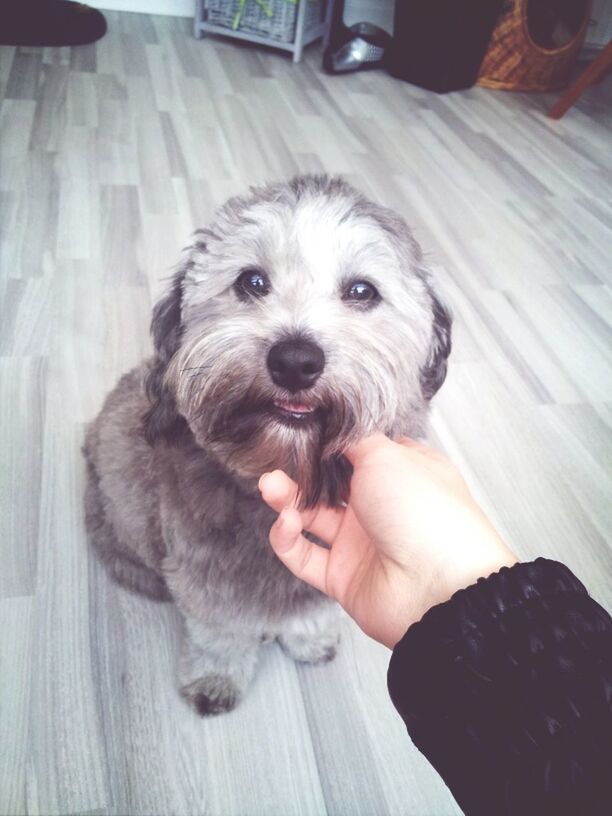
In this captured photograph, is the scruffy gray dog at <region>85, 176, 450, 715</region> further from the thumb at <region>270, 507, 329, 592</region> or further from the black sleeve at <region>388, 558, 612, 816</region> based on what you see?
the black sleeve at <region>388, 558, 612, 816</region>

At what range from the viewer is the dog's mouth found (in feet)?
2.60

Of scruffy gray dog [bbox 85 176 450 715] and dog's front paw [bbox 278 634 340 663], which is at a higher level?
scruffy gray dog [bbox 85 176 450 715]

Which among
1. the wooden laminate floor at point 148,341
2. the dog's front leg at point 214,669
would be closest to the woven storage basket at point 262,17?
the wooden laminate floor at point 148,341

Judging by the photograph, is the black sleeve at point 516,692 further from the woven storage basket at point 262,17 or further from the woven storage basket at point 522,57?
the woven storage basket at point 522,57

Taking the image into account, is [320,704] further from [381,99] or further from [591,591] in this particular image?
[381,99]

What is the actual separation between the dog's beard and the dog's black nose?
0.08ft

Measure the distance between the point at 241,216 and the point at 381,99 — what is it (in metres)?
3.23

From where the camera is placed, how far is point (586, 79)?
3.51 metres

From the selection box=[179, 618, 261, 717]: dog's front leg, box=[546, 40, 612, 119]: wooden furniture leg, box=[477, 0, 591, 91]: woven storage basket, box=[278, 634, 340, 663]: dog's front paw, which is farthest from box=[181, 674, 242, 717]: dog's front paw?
box=[477, 0, 591, 91]: woven storage basket

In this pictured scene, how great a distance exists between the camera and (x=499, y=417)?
6.17 feet

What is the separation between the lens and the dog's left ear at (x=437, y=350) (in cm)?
106

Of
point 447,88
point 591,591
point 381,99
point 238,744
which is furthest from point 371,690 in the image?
point 447,88

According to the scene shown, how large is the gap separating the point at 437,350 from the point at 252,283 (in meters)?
0.37

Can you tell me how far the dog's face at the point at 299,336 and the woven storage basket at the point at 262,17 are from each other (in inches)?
133
